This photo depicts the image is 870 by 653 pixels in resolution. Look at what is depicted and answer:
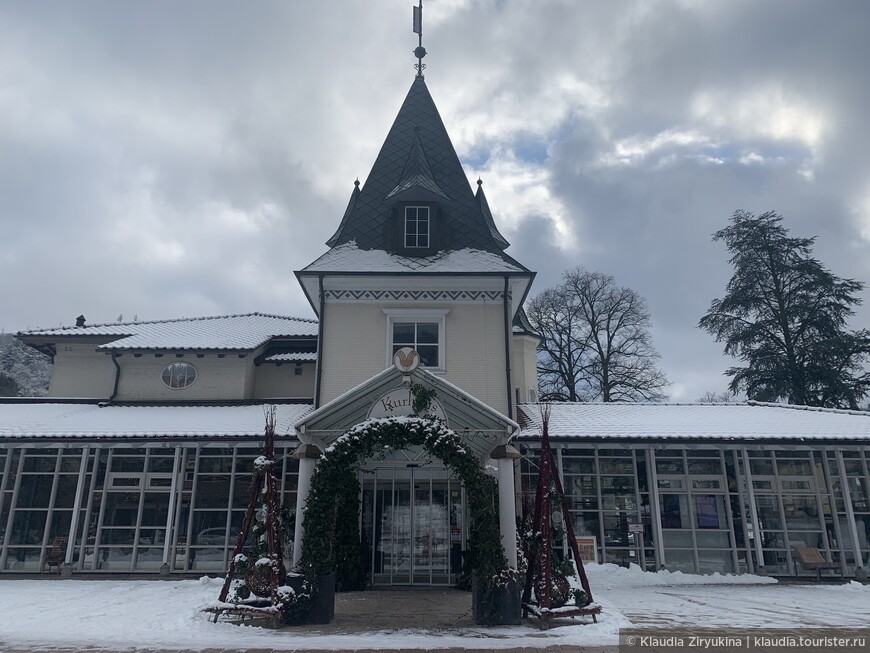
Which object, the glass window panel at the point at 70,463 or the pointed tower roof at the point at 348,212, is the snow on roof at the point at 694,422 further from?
the glass window panel at the point at 70,463

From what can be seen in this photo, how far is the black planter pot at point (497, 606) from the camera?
343 inches

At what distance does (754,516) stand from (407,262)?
1099 centimetres

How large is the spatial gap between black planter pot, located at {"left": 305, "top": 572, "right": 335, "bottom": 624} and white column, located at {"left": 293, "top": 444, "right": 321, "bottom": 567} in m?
0.68

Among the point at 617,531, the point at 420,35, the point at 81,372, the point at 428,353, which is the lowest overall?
the point at 617,531

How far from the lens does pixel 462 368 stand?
15.1m

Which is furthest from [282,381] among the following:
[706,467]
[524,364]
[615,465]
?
[706,467]

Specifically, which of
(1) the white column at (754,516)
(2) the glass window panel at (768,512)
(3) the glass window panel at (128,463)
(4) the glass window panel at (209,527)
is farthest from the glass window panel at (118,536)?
(2) the glass window panel at (768,512)

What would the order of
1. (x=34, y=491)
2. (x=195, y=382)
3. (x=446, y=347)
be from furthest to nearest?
(x=195, y=382) < (x=34, y=491) < (x=446, y=347)

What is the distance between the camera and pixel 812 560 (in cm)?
1412

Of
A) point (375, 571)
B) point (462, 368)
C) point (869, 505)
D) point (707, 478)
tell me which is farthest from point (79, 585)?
point (869, 505)

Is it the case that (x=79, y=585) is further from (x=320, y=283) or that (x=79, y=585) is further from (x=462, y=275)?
(x=462, y=275)

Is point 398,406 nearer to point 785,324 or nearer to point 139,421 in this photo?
point 139,421

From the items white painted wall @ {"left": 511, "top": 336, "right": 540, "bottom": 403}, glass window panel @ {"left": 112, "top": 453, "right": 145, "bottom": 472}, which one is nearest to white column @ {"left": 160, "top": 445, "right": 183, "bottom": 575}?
glass window panel @ {"left": 112, "top": 453, "right": 145, "bottom": 472}

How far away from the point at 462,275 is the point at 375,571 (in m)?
7.64
